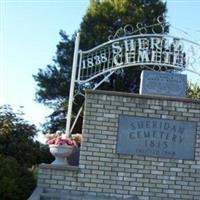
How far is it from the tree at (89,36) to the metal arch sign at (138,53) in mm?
12322

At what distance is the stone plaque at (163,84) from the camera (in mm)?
10273

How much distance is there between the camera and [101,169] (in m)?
9.75

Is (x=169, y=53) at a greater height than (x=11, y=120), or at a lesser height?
greater

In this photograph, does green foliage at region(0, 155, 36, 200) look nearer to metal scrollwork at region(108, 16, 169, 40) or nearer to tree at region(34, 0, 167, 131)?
metal scrollwork at region(108, 16, 169, 40)

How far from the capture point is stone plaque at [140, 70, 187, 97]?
10.3 m

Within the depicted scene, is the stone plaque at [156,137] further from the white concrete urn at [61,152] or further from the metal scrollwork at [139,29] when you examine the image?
the metal scrollwork at [139,29]

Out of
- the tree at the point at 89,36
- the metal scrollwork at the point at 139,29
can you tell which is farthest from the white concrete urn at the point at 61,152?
the tree at the point at 89,36

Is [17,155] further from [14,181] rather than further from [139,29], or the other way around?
[139,29]

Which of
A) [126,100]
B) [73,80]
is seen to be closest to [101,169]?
[126,100]

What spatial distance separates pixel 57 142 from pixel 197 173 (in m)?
2.45

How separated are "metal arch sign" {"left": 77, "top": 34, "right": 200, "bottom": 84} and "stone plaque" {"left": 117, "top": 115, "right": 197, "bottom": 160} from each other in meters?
2.63

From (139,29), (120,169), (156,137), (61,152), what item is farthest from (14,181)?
(139,29)

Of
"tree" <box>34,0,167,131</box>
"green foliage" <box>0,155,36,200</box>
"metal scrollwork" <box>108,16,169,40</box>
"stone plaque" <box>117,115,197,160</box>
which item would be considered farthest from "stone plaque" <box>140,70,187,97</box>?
"tree" <box>34,0,167,131</box>

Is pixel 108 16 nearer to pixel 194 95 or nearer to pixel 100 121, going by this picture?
pixel 194 95
